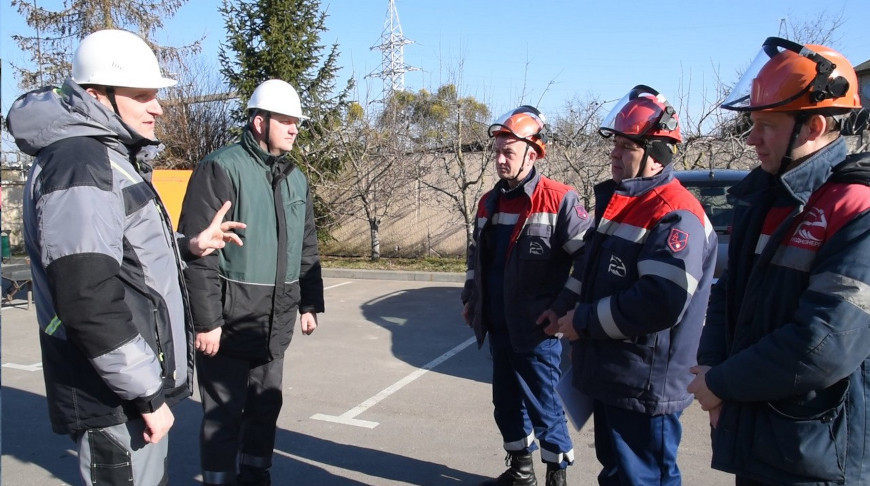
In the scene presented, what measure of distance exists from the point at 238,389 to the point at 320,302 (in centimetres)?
79

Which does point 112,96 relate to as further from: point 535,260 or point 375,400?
point 375,400

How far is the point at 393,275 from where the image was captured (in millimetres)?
12242

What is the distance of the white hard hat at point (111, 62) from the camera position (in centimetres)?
228

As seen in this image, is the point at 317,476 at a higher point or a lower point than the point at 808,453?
lower

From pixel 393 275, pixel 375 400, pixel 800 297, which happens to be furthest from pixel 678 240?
pixel 393 275

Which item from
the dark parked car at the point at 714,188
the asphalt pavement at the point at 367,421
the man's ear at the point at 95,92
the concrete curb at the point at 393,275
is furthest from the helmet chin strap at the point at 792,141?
the concrete curb at the point at 393,275

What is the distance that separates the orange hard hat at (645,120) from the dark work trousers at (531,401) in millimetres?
1310

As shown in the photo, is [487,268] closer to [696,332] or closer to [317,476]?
[696,332]

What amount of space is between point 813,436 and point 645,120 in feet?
4.84

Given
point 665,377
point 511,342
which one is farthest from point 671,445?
point 511,342

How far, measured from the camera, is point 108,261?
203 cm

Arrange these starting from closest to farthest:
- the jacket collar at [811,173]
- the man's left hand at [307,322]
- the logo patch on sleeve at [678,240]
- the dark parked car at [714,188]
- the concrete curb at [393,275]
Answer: the jacket collar at [811,173] → the logo patch on sleeve at [678,240] → the man's left hand at [307,322] → the dark parked car at [714,188] → the concrete curb at [393,275]

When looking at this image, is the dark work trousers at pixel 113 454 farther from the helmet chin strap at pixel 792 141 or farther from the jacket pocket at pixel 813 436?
the helmet chin strap at pixel 792 141

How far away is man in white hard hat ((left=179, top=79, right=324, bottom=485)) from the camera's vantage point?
10.7 ft
